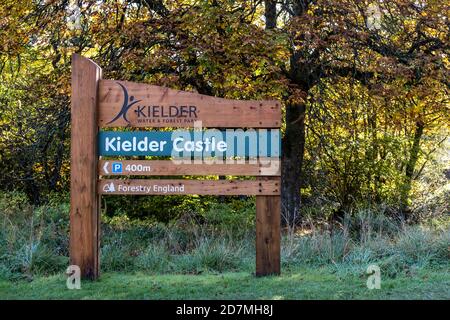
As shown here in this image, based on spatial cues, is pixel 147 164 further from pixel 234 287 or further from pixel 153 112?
pixel 234 287

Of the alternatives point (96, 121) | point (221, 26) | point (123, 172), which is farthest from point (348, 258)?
point (221, 26)

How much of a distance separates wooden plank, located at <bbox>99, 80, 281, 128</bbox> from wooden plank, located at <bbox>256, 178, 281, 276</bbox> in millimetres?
997

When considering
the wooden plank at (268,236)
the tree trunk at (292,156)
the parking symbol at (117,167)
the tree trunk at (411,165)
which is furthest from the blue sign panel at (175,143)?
the tree trunk at (411,165)

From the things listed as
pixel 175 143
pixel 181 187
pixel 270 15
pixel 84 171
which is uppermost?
pixel 270 15

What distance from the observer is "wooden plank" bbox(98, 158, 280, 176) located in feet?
21.7

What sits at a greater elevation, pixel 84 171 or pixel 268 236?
pixel 84 171

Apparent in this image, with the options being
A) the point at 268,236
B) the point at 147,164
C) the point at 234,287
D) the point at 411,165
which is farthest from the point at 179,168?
the point at 411,165

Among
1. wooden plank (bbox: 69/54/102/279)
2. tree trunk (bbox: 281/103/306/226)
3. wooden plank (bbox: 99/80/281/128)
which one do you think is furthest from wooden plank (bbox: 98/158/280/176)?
tree trunk (bbox: 281/103/306/226)

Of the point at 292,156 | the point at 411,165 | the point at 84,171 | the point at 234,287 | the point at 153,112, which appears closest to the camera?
the point at 234,287

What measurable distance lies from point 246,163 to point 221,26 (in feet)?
12.7

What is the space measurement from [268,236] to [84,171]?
94.3 inches

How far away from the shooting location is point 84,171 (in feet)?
21.4

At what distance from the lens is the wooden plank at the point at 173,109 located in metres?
6.68

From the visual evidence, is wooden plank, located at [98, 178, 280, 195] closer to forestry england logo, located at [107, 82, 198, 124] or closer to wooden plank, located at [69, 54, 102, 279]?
wooden plank, located at [69, 54, 102, 279]
